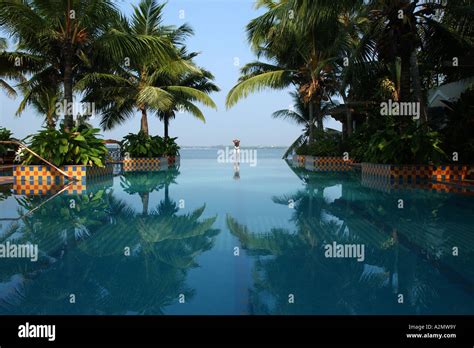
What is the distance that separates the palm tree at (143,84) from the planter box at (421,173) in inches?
341

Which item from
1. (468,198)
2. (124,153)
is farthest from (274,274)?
(124,153)

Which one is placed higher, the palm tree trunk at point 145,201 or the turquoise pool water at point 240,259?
the palm tree trunk at point 145,201

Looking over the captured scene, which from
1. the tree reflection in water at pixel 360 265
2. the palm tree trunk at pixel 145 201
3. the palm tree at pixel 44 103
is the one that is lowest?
the tree reflection in water at pixel 360 265

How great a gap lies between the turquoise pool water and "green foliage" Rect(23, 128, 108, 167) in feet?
11.1

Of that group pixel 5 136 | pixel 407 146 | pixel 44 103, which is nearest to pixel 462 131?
pixel 407 146

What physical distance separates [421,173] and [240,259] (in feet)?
23.4

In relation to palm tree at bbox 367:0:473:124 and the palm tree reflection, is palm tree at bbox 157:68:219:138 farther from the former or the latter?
the palm tree reflection

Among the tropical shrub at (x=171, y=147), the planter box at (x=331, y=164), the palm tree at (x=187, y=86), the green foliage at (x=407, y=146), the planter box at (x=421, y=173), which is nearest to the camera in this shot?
the green foliage at (x=407, y=146)

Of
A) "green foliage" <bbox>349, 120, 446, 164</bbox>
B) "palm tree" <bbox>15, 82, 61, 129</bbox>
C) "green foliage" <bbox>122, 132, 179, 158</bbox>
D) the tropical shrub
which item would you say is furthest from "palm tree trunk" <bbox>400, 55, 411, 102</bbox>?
the tropical shrub

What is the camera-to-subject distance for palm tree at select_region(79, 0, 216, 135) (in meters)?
15.5

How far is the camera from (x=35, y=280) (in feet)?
10.3

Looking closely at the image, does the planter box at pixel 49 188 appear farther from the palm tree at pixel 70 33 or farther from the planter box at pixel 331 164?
the planter box at pixel 331 164

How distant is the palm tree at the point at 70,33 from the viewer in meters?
10.0

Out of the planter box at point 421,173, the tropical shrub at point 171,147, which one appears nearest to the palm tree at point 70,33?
the planter box at point 421,173
